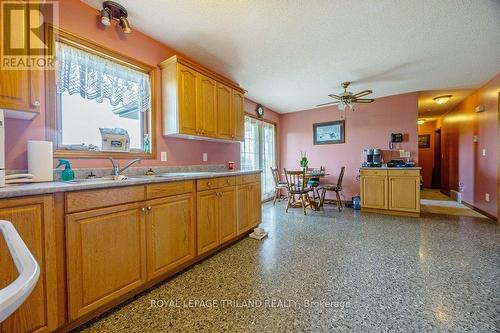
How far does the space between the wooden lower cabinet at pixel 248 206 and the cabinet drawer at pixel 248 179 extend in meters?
0.05

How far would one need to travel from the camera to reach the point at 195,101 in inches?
101

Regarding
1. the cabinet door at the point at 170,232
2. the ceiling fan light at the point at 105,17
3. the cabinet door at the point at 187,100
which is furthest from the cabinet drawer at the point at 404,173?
the ceiling fan light at the point at 105,17

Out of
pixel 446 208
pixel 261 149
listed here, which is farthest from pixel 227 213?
pixel 446 208

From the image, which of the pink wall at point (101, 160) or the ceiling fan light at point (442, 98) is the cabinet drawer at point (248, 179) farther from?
the ceiling fan light at point (442, 98)

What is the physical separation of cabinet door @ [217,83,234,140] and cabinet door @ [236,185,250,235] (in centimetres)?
81

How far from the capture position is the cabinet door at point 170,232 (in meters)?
1.72

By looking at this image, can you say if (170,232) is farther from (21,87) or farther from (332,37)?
(332,37)

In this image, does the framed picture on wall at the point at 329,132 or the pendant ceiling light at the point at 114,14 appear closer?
the pendant ceiling light at the point at 114,14

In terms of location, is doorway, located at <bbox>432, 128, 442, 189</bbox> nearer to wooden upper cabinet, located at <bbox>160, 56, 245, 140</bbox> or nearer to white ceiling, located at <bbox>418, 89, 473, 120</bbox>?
white ceiling, located at <bbox>418, 89, 473, 120</bbox>

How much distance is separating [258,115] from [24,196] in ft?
14.1

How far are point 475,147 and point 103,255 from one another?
630 cm

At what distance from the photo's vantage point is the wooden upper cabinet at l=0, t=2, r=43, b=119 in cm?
124

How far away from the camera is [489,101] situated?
144 inches

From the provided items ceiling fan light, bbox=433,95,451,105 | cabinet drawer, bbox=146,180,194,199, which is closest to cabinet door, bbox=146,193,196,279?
cabinet drawer, bbox=146,180,194,199
